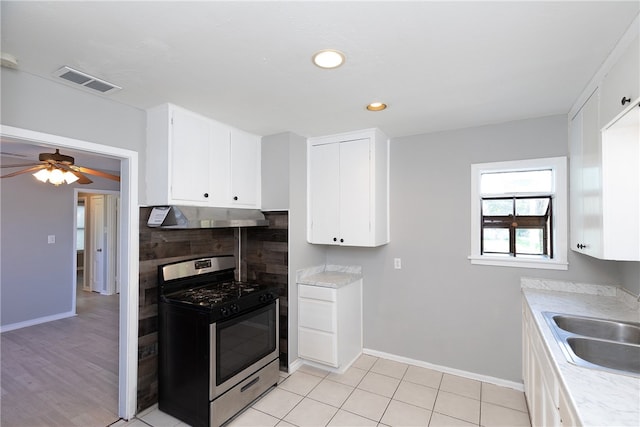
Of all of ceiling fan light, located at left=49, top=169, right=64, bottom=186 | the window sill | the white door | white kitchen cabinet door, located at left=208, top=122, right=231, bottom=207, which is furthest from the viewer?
the white door

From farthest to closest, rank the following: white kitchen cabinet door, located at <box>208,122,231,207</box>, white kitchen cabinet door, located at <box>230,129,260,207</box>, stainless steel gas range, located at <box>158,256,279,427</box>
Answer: white kitchen cabinet door, located at <box>230,129,260,207</box> < white kitchen cabinet door, located at <box>208,122,231,207</box> < stainless steel gas range, located at <box>158,256,279,427</box>

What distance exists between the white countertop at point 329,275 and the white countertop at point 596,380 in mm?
1630

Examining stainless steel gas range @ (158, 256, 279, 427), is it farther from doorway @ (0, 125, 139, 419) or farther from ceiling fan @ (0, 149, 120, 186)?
ceiling fan @ (0, 149, 120, 186)

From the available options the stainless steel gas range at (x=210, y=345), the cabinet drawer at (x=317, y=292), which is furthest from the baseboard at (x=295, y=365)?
the cabinet drawer at (x=317, y=292)

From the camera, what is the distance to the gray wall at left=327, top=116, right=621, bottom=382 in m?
2.74

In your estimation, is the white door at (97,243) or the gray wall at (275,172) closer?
the gray wall at (275,172)

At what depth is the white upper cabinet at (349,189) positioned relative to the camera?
3043 millimetres

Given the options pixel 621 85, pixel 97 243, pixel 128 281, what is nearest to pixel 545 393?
pixel 621 85

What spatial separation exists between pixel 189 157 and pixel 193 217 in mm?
517

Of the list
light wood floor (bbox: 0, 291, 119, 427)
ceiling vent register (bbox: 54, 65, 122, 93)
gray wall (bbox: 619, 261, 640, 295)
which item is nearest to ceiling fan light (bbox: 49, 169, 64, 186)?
light wood floor (bbox: 0, 291, 119, 427)

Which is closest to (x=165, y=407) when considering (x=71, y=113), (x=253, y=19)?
(x=71, y=113)

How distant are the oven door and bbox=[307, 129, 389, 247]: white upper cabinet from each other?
0.98 m

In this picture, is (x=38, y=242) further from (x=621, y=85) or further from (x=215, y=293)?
(x=621, y=85)

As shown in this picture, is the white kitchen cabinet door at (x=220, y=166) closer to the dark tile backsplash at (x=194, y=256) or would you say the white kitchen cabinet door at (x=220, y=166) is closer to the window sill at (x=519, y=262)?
the dark tile backsplash at (x=194, y=256)
